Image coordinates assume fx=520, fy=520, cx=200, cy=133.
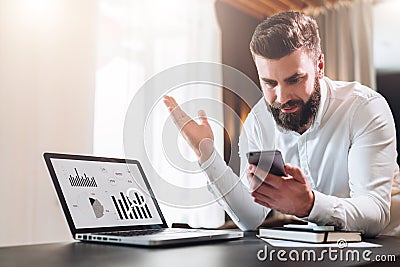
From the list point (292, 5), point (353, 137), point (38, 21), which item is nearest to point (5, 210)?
point (38, 21)

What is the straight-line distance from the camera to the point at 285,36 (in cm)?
151

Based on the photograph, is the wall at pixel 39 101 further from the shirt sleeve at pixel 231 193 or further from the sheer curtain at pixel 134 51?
the shirt sleeve at pixel 231 193

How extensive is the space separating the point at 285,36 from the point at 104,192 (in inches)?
29.7

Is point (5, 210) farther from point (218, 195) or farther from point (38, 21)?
point (218, 195)

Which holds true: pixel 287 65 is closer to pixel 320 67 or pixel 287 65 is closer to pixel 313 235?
pixel 320 67

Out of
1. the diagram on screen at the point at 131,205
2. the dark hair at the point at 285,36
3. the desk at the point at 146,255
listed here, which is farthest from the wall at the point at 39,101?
the desk at the point at 146,255

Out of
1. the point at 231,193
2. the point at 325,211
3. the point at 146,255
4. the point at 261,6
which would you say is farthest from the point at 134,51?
the point at 146,255

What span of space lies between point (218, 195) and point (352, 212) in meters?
0.30

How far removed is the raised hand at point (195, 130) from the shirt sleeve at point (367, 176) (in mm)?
276

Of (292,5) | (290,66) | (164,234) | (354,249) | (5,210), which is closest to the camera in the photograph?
(354,249)

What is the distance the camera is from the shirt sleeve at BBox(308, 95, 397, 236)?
1.13 m

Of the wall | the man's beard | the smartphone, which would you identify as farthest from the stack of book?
the wall

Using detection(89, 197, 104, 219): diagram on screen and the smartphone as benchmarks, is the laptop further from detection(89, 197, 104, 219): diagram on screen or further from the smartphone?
the smartphone

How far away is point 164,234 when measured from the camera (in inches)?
38.9
